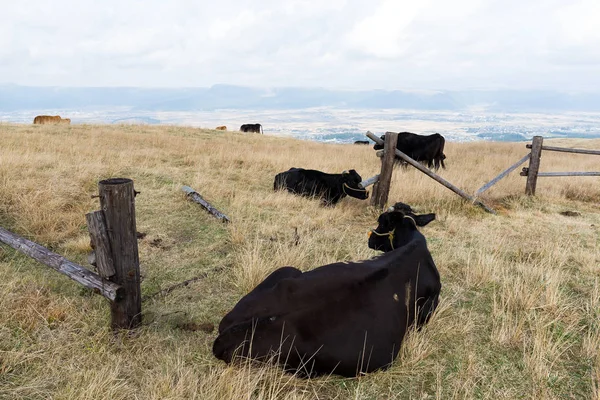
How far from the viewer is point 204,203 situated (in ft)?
23.5

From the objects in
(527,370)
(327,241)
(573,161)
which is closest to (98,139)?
(327,241)

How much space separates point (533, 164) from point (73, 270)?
9.71 meters

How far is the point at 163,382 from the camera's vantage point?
257 centimetres

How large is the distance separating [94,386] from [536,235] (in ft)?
23.0

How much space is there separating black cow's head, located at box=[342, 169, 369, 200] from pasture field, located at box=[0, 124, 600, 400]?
278 mm

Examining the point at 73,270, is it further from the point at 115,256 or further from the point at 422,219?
the point at 422,219

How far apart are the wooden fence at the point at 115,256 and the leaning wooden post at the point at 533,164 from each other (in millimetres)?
9153

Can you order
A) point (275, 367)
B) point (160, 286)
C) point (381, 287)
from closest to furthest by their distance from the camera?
point (275, 367) < point (381, 287) < point (160, 286)

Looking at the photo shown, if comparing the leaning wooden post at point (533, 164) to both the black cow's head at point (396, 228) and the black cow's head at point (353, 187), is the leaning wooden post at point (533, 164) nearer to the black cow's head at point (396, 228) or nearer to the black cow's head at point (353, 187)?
the black cow's head at point (353, 187)

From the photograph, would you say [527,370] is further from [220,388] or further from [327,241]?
[327,241]

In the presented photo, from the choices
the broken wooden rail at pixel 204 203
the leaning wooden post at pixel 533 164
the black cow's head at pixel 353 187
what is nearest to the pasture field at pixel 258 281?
the broken wooden rail at pixel 204 203

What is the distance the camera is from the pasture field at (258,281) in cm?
276

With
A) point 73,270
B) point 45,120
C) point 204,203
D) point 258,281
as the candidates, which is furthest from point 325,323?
point 45,120

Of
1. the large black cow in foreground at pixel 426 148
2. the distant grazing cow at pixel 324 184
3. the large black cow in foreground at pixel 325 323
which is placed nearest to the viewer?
the large black cow in foreground at pixel 325 323
